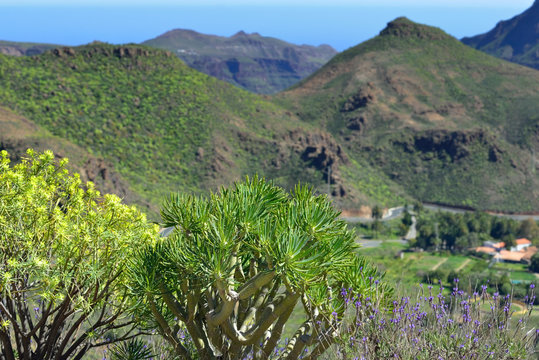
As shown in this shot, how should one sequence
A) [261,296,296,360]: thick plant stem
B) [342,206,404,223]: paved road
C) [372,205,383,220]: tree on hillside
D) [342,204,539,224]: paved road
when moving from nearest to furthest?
[261,296,296,360]: thick plant stem → [372,205,383,220]: tree on hillside → [342,206,404,223]: paved road → [342,204,539,224]: paved road

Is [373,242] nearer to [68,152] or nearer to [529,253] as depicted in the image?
[529,253]

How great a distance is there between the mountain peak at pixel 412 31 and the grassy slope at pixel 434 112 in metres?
0.22

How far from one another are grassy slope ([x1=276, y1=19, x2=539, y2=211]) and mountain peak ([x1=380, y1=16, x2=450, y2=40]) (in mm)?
223

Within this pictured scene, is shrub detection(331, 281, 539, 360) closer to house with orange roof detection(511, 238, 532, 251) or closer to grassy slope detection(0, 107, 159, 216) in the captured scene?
grassy slope detection(0, 107, 159, 216)

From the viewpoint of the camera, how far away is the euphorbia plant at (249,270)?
22.8ft

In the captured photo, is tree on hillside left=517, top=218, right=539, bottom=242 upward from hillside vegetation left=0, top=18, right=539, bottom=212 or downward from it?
downward

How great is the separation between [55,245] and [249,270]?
9.22 ft

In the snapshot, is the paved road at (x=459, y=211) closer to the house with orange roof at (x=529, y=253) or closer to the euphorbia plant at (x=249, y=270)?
the house with orange roof at (x=529, y=253)

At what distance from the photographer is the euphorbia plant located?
6938mm

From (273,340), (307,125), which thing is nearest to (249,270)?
(273,340)

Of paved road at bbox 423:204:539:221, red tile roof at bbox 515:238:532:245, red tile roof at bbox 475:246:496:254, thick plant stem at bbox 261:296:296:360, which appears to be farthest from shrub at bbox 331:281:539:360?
paved road at bbox 423:204:539:221

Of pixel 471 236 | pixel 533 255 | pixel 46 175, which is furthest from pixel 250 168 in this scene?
pixel 46 175

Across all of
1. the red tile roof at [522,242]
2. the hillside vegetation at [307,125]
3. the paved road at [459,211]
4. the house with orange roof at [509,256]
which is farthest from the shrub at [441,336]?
the paved road at [459,211]

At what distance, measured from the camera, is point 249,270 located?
877 centimetres
